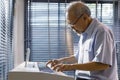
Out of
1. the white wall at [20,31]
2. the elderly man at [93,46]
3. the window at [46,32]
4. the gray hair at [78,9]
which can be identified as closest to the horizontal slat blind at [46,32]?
the window at [46,32]

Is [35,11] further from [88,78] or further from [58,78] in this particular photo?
[58,78]

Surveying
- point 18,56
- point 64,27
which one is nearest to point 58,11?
point 64,27

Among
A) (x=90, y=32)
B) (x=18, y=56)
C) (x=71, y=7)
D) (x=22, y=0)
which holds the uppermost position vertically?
(x=22, y=0)

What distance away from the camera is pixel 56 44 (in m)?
3.59

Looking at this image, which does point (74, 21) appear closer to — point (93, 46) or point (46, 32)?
point (93, 46)

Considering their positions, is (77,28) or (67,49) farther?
(67,49)

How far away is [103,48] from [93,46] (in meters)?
0.10

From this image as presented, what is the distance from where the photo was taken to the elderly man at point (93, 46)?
1.65 metres

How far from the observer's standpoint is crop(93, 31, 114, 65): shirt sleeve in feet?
5.45

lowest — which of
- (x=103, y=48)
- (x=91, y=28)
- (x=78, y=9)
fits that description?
(x=103, y=48)

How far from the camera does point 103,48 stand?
65.9 inches

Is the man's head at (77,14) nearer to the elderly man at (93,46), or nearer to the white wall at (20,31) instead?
the elderly man at (93,46)

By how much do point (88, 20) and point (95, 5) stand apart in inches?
75.1

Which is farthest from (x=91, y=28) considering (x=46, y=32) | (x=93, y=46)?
(x=46, y=32)
